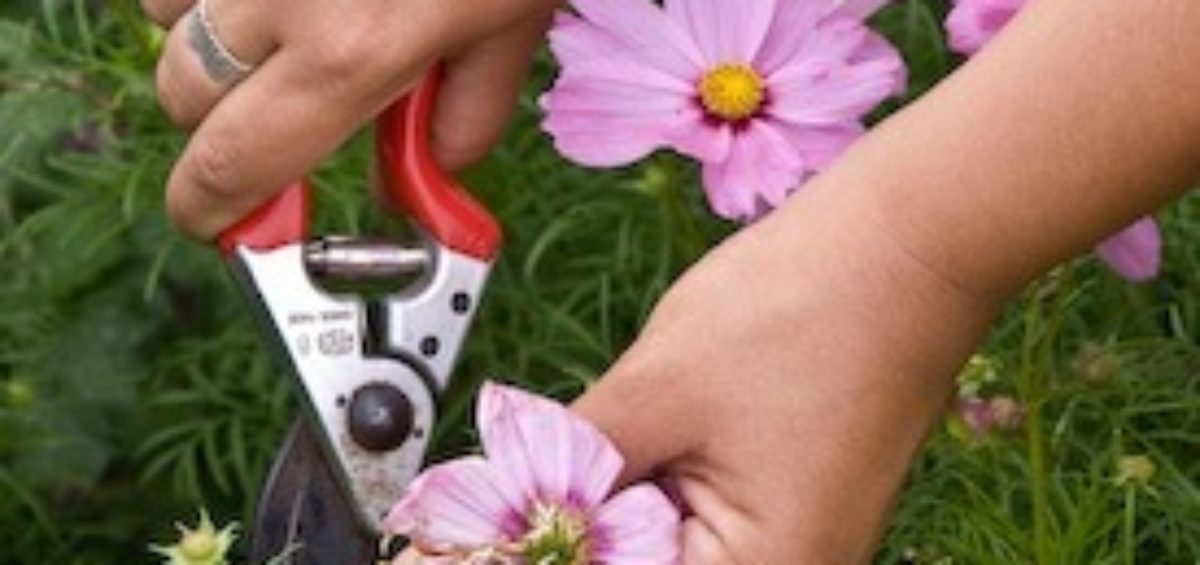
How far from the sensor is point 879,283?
1.09 m

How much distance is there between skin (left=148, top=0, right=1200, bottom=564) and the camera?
3.51 feet

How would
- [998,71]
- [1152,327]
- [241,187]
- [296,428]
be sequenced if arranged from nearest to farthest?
[998,71]
[241,187]
[296,428]
[1152,327]

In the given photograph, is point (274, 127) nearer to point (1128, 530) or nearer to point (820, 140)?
point (820, 140)

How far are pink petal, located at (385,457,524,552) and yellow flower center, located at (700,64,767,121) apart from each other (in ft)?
0.96

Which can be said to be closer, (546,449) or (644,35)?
(546,449)

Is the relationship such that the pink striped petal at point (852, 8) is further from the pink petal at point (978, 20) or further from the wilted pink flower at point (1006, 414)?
the wilted pink flower at point (1006, 414)

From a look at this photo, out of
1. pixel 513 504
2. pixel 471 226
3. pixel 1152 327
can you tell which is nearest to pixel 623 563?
pixel 513 504

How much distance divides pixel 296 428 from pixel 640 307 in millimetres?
380

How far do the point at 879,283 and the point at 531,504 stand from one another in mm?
146

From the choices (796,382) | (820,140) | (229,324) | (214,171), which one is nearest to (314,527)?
(214,171)

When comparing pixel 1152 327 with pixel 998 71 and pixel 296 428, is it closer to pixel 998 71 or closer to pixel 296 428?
pixel 296 428

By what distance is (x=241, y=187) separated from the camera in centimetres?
134

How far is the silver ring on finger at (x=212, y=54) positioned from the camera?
1333mm

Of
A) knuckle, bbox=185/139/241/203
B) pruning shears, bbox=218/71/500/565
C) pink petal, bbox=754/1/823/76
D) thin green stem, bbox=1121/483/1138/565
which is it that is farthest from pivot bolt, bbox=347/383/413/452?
thin green stem, bbox=1121/483/1138/565
